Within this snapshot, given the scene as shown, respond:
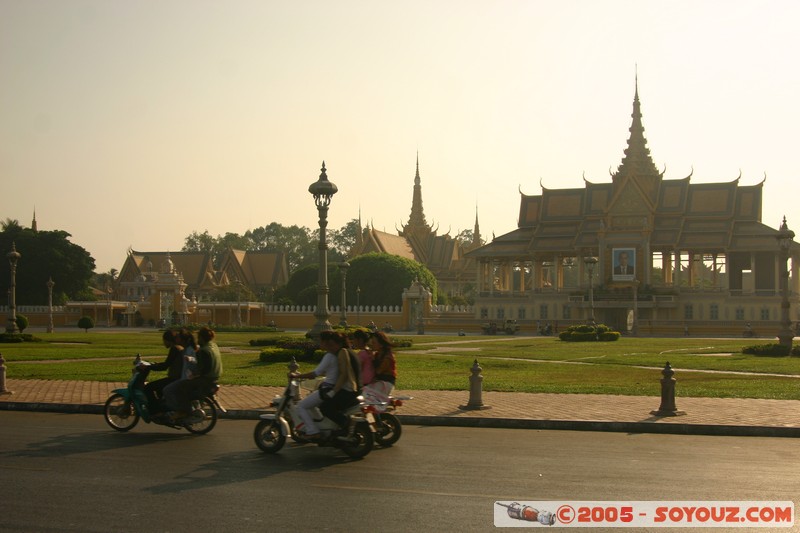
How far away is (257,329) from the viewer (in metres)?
59.7

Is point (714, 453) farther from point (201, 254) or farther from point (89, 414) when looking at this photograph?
point (201, 254)

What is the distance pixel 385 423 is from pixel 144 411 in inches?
136

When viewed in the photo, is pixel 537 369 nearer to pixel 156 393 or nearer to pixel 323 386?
pixel 156 393

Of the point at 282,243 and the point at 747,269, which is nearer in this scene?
the point at 747,269

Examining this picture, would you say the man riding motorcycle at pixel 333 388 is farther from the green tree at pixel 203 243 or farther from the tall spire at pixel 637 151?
the green tree at pixel 203 243

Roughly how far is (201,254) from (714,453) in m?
108

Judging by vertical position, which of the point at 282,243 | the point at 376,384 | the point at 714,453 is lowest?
the point at 714,453

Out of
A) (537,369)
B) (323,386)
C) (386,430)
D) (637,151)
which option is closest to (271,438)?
(323,386)

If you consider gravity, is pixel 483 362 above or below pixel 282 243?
below

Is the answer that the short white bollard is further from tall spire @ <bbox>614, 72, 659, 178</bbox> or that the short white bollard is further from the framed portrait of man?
tall spire @ <bbox>614, 72, 659, 178</bbox>

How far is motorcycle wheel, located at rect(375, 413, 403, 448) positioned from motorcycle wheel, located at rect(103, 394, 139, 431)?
141 inches

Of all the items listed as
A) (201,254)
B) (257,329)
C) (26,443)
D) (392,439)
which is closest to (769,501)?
(392,439)

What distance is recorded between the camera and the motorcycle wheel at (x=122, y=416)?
1359 centimetres

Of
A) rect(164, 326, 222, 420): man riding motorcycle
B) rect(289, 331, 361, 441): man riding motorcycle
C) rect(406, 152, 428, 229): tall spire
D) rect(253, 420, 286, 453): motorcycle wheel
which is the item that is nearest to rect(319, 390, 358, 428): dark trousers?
rect(289, 331, 361, 441): man riding motorcycle
